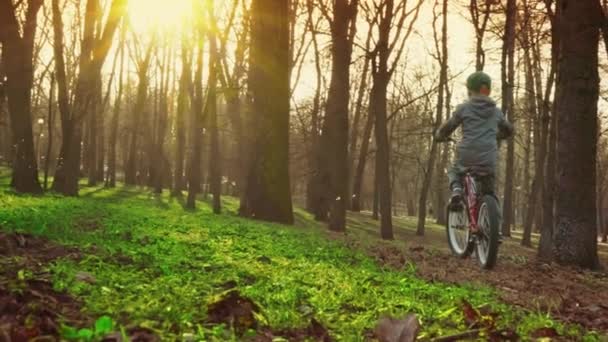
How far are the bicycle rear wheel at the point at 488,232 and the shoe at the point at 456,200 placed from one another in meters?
0.66

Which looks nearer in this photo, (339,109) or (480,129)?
(480,129)

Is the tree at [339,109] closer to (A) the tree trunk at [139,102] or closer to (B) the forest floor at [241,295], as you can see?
(B) the forest floor at [241,295]

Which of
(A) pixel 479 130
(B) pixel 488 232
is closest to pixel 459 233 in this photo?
(B) pixel 488 232

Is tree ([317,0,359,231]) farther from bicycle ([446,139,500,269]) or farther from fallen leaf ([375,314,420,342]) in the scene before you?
fallen leaf ([375,314,420,342])

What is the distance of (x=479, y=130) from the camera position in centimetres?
714

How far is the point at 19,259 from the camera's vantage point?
3.38 metres

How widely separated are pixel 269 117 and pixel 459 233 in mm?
5413

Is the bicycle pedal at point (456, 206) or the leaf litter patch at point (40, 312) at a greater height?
the bicycle pedal at point (456, 206)

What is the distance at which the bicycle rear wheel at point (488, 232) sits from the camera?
256 inches

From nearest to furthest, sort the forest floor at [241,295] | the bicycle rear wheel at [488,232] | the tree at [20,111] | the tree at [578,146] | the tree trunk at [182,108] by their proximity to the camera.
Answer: the forest floor at [241,295] → the bicycle rear wheel at [488,232] → the tree at [578,146] → the tree at [20,111] → the tree trunk at [182,108]

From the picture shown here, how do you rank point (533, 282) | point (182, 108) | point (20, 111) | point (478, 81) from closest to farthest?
point (533, 282) < point (478, 81) < point (20, 111) < point (182, 108)

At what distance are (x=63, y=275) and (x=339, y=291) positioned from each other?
1542 mm

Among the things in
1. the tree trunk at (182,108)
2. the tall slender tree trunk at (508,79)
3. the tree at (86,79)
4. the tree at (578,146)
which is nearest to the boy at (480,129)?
the tree at (578,146)

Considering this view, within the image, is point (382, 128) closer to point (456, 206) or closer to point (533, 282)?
point (456, 206)
